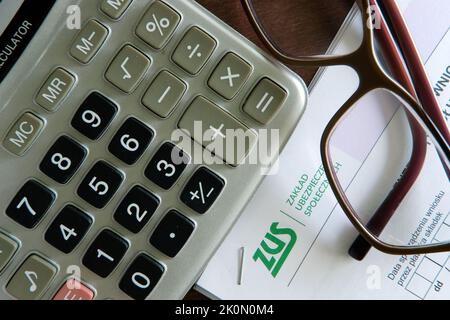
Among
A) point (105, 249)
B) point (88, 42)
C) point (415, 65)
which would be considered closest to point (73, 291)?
point (105, 249)

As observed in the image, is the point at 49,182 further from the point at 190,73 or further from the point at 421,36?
the point at 421,36

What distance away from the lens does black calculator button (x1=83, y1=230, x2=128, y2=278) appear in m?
0.26

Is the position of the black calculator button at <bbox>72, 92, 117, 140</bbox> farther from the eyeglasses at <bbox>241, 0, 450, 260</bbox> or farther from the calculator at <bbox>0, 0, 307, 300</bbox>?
the eyeglasses at <bbox>241, 0, 450, 260</bbox>

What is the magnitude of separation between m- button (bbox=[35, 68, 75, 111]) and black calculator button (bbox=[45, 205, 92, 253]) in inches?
2.2

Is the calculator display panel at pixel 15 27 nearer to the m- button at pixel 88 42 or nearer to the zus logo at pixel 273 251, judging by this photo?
the m- button at pixel 88 42

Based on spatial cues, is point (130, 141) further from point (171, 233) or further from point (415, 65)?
point (415, 65)

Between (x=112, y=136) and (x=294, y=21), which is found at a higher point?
(x=294, y=21)

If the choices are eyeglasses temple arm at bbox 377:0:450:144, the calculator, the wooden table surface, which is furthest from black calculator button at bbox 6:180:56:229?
eyeglasses temple arm at bbox 377:0:450:144

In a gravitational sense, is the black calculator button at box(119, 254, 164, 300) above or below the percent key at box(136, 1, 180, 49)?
below

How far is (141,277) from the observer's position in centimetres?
26

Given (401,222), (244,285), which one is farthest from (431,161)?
(244,285)

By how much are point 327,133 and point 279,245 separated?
8 cm

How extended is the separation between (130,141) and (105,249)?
0.20ft

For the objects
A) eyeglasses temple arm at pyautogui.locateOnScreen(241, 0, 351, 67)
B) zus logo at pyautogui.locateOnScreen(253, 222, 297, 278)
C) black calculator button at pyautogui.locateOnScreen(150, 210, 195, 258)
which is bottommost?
black calculator button at pyautogui.locateOnScreen(150, 210, 195, 258)
